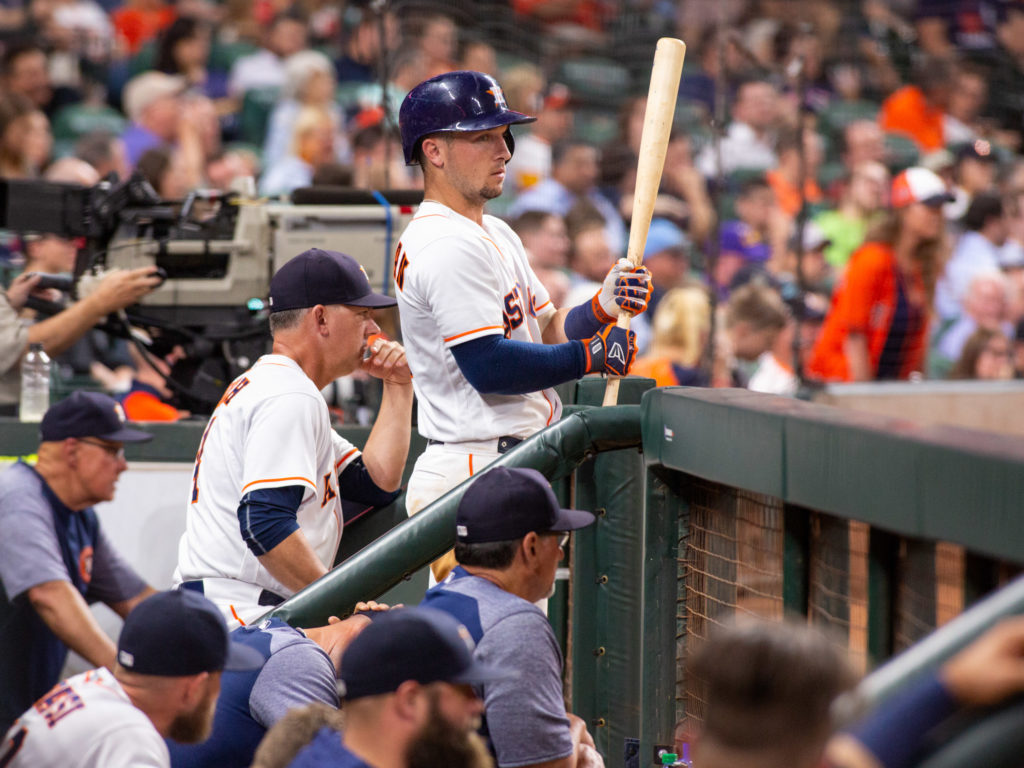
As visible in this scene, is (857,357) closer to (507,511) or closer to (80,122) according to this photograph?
(507,511)

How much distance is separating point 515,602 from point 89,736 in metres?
0.83

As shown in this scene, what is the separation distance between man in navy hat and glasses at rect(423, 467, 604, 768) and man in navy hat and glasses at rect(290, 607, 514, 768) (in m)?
0.38

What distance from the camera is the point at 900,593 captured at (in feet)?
6.84

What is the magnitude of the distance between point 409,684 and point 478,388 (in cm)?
132

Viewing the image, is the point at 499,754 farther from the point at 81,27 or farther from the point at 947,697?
the point at 81,27

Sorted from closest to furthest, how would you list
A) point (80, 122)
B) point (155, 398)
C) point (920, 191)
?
point (155, 398)
point (920, 191)
point (80, 122)

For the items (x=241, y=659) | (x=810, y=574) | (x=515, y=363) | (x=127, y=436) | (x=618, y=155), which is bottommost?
(x=127, y=436)

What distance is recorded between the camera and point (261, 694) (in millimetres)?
3059

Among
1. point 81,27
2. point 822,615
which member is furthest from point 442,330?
point 81,27

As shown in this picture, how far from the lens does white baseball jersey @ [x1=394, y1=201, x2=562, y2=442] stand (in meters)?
3.39

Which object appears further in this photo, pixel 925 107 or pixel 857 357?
pixel 925 107

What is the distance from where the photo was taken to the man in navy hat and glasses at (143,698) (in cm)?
256

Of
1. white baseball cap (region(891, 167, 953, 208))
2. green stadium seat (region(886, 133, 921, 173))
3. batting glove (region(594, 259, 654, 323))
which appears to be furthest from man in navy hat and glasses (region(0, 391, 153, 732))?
green stadium seat (region(886, 133, 921, 173))

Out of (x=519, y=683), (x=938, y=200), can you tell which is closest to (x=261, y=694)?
(x=519, y=683)
